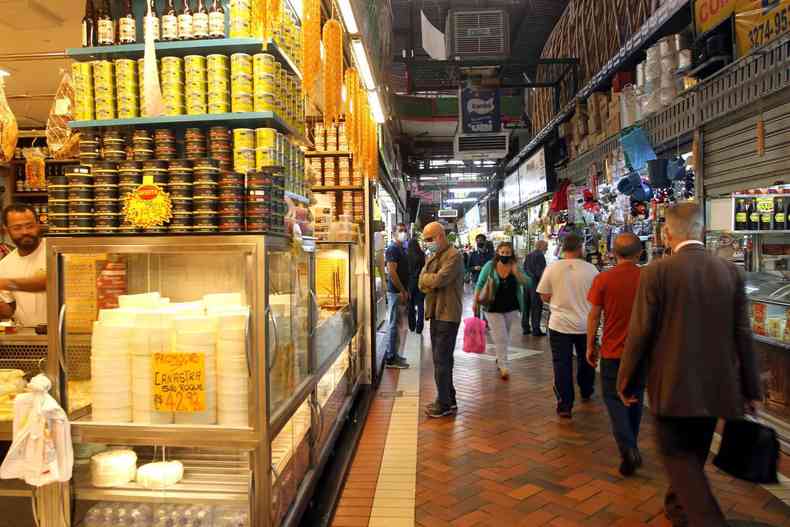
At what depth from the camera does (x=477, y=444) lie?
4227 millimetres

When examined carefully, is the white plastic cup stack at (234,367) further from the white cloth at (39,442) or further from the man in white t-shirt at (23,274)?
the man in white t-shirt at (23,274)

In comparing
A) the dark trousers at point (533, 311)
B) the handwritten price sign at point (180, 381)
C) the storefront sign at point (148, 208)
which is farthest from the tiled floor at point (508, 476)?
the dark trousers at point (533, 311)

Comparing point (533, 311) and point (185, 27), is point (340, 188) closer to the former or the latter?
point (185, 27)

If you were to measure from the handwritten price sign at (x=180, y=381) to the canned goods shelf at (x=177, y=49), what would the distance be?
141cm

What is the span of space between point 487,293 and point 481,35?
4928 millimetres

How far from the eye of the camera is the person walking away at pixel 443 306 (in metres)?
4.85

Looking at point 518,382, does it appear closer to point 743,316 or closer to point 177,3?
point 743,316

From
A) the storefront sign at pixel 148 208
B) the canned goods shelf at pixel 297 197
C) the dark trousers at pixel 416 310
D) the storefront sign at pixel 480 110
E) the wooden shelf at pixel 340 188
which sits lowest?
the dark trousers at pixel 416 310

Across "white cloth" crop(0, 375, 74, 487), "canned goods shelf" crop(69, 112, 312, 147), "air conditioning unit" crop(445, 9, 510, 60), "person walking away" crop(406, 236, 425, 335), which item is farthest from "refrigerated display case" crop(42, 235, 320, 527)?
"air conditioning unit" crop(445, 9, 510, 60)

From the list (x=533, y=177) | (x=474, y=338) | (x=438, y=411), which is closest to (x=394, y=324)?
(x=474, y=338)

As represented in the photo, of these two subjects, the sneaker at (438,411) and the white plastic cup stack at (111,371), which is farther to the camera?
the sneaker at (438,411)

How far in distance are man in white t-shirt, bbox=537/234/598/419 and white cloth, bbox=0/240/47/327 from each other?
149 inches

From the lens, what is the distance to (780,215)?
395 cm

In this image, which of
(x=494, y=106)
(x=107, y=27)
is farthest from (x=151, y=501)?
(x=494, y=106)
